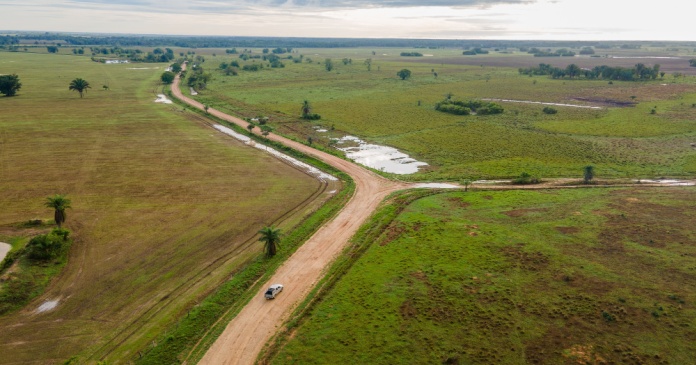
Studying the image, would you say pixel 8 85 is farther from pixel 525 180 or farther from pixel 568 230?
pixel 568 230

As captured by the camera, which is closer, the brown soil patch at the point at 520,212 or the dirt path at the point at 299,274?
the dirt path at the point at 299,274

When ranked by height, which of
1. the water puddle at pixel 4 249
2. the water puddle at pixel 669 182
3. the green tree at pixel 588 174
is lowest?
the water puddle at pixel 4 249

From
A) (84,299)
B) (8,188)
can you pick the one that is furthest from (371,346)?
(8,188)

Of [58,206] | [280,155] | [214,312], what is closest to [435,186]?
[280,155]

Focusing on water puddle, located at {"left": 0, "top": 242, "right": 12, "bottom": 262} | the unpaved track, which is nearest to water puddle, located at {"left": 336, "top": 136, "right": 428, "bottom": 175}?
the unpaved track

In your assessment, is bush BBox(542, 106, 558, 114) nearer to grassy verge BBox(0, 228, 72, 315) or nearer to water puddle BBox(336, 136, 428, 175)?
water puddle BBox(336, 136, 428, 175)

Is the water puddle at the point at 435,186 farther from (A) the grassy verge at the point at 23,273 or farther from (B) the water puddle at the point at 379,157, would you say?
(A) the grassy verge at the point at 23,273

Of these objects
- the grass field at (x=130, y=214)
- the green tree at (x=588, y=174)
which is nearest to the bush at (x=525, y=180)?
the green tree at (x=588, y=174)
